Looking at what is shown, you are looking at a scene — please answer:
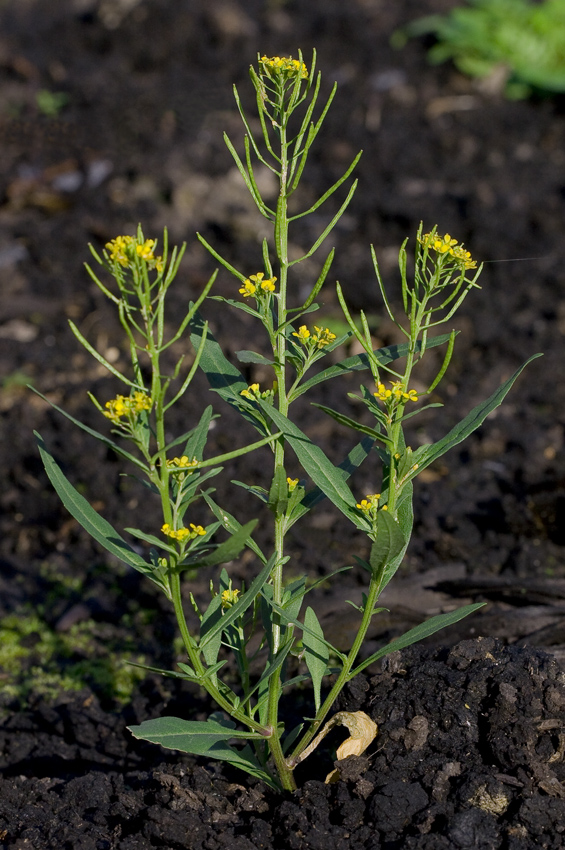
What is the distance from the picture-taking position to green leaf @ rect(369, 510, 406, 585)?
177 centimetres

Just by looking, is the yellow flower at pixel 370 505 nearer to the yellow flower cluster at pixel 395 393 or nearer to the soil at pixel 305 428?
the yellow flower cluster at pixel 395 393

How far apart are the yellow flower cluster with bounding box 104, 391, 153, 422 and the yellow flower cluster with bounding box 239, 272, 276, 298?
0.31 m

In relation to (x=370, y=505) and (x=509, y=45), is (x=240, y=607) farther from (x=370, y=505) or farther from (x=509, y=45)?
(x=509, y=45)

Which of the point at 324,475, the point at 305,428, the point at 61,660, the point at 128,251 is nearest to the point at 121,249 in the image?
the point at 128,251

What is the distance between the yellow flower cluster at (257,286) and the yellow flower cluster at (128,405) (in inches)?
12.0

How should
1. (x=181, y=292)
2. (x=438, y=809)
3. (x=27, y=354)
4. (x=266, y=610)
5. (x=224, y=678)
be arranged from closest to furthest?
(x=438, y=809)
(x=266, y=610)
(x=224, y=678)
(x=27, y=354)
(x=181, y=292)

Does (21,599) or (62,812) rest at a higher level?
(62,812)

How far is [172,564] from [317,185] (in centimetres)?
493

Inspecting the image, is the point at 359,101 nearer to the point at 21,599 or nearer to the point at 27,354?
the point at 27,354

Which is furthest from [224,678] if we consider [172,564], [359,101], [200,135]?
[359,101]

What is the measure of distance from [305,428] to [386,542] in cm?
261

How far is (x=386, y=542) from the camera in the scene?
70.7 inches

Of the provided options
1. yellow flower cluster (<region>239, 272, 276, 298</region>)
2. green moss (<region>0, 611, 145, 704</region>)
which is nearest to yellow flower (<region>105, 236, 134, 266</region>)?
yellow flower cluster (<region>239, 272, 276, 298</region>)

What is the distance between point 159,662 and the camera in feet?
10.5
